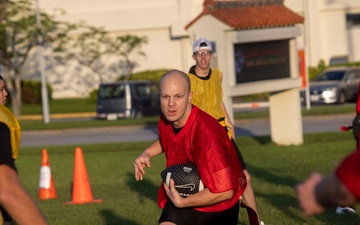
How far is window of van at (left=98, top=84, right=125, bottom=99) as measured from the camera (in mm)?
36812

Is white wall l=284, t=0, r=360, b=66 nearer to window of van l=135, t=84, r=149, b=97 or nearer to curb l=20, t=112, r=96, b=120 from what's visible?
curb l=20, t=112, r=96, b=120

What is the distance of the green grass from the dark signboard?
1.63 m

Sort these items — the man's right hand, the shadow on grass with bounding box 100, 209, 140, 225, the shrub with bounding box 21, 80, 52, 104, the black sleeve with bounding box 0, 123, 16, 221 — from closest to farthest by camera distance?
the black sleeve with bounding box 0, 123, 16, 221, the man's right hand, the shadow on grass with bounding box 100, 209, 140, 225, the shrub with bounding box 21, 80, 52, 104

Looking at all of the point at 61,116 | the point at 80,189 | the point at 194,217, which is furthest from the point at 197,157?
the point at 61,116

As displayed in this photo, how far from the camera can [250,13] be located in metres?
19.0

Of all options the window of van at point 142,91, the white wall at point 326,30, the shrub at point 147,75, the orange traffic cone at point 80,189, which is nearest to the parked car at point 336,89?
the window of van at point 142,91

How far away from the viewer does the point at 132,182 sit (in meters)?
Result: 16.4

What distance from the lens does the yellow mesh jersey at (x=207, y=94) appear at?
10.9 meters

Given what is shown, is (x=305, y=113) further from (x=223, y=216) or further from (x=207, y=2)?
(x=223, y=216)

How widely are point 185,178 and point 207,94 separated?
449 centimetres

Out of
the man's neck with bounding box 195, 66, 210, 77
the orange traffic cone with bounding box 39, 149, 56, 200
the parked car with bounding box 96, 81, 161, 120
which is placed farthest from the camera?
the parked car with bounding box 96, 81, 161, 120

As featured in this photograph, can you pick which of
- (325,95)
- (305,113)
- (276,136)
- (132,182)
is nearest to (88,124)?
(305,113)

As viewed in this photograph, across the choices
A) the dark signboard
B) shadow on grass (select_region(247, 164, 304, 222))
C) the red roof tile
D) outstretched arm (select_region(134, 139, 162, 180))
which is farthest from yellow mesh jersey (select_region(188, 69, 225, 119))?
the dark signboard

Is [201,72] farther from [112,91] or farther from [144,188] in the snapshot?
[112,91]
